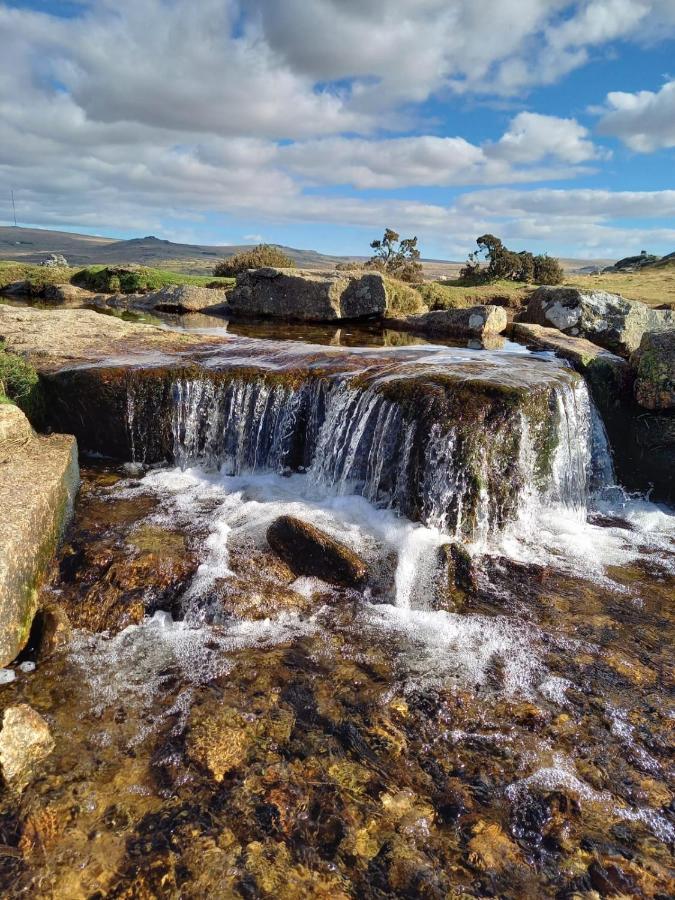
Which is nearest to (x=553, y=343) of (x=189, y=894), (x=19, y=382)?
(x=19, y=382)

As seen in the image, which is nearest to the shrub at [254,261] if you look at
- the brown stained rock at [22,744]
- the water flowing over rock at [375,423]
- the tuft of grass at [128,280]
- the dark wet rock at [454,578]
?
the tuft of grass at [128,280]

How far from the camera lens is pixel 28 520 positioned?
663 centimetres

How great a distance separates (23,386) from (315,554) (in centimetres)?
783

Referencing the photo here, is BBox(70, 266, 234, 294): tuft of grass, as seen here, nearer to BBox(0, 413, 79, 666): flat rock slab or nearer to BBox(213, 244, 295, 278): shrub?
BBox(213, 244, 295, 278): shrub

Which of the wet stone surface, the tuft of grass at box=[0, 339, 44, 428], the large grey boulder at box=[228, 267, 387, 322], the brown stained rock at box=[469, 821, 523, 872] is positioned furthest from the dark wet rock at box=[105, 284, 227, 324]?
the brown stained rock at box=[469, 821, 523, 872]

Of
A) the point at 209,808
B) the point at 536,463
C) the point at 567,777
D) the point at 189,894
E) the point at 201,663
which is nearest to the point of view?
the point at 189,894

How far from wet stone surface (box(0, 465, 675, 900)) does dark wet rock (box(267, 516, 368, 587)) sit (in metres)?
0.24

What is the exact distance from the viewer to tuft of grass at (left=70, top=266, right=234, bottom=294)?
32438 mm

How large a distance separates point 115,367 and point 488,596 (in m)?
9.24

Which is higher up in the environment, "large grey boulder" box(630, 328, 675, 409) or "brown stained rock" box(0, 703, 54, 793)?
"large grey boulder" box(630, 328, 675, 409)

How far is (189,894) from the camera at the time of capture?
3775 millimetres

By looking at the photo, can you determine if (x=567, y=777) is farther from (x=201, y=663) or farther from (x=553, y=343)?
(x=553, y=343)

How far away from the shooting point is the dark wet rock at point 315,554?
7.85 metres

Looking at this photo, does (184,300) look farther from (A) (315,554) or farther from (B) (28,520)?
(B) (28,520)
